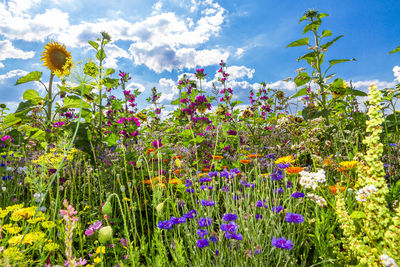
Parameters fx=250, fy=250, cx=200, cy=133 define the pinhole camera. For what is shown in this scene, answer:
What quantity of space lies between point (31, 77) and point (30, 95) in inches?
8.9

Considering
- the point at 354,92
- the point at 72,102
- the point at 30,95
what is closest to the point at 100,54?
the point at 72,102

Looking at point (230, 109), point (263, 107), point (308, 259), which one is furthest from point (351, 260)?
point (263, 107)

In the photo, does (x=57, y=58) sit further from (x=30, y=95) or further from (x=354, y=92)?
(x=354, y=92)

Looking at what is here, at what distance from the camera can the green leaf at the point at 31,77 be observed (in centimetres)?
311

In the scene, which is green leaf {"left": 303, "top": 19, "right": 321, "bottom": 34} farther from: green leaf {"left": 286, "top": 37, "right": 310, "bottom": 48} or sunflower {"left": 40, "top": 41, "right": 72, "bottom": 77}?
→ sunflower {"left": 40, "top": 41, "right": 72, "bottom": 77}

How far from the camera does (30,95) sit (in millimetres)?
3150

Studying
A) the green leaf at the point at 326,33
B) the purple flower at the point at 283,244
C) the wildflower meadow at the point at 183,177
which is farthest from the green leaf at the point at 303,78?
the purple flower at the point at 283,244

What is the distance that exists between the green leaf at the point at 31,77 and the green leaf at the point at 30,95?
154mm

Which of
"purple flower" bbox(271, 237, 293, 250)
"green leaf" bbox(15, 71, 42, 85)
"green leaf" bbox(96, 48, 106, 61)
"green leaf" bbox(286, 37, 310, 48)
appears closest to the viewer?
"purple flower" bbox(271, 237, 293, 250)

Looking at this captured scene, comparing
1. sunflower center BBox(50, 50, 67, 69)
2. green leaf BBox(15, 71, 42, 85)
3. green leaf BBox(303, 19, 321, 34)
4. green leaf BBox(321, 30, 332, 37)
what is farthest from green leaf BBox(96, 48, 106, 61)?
green leaf BBox(321, 30, 332, 37)

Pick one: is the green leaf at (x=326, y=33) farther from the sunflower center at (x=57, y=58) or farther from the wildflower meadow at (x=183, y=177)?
the sunflower center at (x=57, y=58)

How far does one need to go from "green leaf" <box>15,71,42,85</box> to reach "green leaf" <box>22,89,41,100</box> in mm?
154

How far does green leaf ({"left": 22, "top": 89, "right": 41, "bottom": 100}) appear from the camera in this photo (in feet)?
10.2

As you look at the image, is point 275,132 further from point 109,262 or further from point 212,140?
point 109,262
